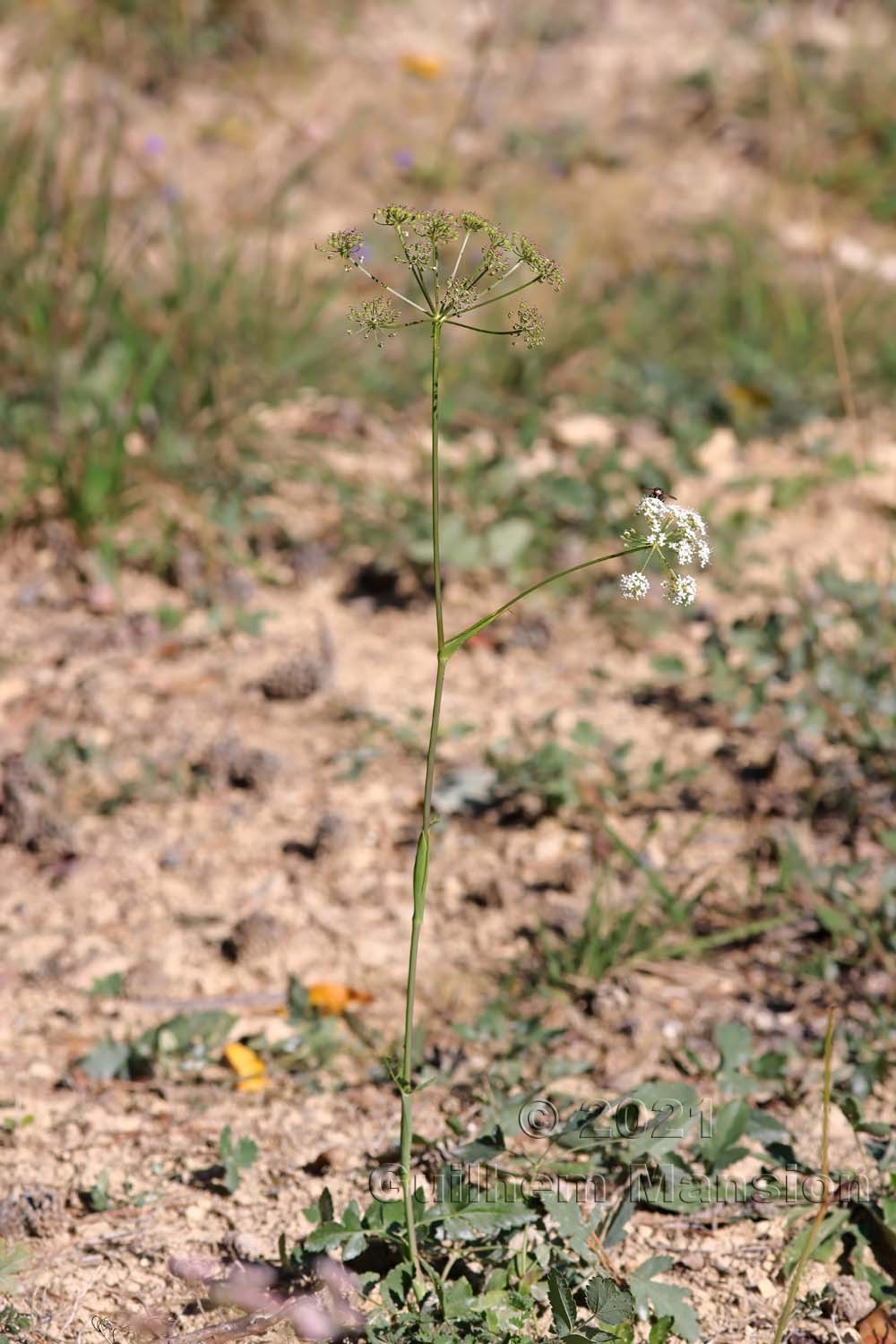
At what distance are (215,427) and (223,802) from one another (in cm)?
105

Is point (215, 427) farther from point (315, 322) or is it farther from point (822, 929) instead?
point (822, 929)

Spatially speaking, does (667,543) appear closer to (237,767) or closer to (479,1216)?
(479,1216)

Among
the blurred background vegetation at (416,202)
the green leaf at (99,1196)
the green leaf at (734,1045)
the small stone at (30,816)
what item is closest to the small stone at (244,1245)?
the green leaf at (99,1196)

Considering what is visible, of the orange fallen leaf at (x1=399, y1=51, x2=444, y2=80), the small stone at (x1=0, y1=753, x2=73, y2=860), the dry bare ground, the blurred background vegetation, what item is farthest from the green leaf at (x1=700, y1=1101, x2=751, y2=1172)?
the orange fallen leaf at (x1=399, y1=51, x2=444, y2=80)

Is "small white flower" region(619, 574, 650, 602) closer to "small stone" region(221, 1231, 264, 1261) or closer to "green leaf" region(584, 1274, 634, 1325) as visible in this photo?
"green leaf" region(584, 1274, 634, 1325)

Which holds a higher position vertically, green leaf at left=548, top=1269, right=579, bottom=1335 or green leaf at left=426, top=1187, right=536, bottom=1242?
green leaf at left=426, top=1187, right=536, bottom=1242

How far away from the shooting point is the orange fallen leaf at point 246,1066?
2.04 metres

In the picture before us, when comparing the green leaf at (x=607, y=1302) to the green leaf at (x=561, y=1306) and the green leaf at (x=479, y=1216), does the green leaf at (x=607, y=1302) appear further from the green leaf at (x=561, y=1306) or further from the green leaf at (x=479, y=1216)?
the green leaf at (x=479, y=1216)

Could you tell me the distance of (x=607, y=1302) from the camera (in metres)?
1.49

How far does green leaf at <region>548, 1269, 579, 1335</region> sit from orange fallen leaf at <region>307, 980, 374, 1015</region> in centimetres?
73

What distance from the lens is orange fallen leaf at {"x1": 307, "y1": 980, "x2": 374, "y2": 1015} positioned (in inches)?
85.2

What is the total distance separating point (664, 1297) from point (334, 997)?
745 millimetres

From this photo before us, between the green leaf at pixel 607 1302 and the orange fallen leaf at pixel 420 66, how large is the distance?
4795mm

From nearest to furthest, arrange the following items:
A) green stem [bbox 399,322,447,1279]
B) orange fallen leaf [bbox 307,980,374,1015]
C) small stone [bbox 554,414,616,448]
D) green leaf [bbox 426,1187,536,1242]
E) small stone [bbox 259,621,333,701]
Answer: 1. green stem [bbox 399,322,447,1279]
2. green leaf [bbox 426,1187,536,1242]
3. orange fallen leaf [bbox 307,980,374,1015]
4. small stone [bbox 259,621,333,701]
5. small stone [bbox 554,414,616,448]
